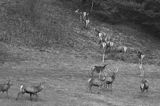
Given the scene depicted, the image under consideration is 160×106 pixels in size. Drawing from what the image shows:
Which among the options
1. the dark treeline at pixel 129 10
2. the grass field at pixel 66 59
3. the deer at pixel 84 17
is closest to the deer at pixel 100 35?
the grass field at pixel 66 59

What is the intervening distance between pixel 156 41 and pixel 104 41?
10099 millimetres

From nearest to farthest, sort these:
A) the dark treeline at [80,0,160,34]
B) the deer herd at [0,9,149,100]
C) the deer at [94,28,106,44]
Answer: the deer herd at [0,9,149,100] → the deer at [94,28,106,44] → the dark treeline at [80,0,160,34]

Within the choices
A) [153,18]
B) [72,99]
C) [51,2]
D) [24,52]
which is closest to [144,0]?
[153,18]

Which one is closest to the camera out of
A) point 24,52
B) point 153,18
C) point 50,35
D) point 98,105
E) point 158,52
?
point 98,105

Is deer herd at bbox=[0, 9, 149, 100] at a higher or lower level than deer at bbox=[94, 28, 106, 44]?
lower

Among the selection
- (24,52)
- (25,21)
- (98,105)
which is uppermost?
(25,21)

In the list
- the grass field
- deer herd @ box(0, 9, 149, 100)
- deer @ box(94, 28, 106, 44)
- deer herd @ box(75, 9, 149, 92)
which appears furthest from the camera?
deer @ box(94, 28, 106, 44)

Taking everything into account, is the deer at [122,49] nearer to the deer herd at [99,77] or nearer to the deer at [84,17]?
the deer herd at [99,77]

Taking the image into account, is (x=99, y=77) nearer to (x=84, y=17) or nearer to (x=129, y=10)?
(x=84, y=17)

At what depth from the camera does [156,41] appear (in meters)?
49.2

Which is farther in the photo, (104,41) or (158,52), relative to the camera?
(158,52)

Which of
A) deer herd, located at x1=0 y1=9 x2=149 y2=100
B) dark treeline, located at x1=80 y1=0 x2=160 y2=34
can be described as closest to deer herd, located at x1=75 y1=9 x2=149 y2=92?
deer herd, located at x1=0 y1=9 x2=149 y2=100

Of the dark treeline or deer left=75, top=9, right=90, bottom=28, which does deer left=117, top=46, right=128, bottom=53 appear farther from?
the dark treeline

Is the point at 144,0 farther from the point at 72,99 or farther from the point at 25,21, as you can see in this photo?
the point at 72,99
